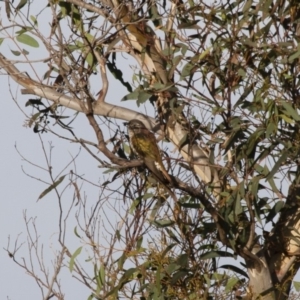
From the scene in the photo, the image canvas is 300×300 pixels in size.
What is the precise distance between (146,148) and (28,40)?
2.14ft

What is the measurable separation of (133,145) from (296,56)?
2.36 feet

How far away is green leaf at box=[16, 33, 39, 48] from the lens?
342 cm

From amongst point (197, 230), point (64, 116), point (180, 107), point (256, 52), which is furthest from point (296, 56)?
point (64, 116)

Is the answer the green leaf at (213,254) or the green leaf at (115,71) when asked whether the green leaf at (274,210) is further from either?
the green leaf at (115,71)

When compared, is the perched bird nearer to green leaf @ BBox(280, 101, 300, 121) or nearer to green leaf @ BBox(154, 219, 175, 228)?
green leaf @ BBox(154, 219, 175, 228)

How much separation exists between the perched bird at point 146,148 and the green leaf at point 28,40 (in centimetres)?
50

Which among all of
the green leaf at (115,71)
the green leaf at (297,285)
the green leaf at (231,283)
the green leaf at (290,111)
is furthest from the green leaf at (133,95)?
the green leaf at (297,285)

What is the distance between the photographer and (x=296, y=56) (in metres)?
3.20

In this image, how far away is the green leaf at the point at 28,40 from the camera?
3.42 metres

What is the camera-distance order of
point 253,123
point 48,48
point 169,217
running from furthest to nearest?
point 169,217 → point 253,123 → point 48,48

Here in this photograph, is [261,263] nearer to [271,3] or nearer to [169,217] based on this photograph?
[169,217]

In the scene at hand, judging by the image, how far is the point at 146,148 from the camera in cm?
333

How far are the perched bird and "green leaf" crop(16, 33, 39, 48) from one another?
0.50 metres

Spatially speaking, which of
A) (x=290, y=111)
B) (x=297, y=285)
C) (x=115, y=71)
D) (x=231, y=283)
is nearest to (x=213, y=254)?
(x=231, y=283)
